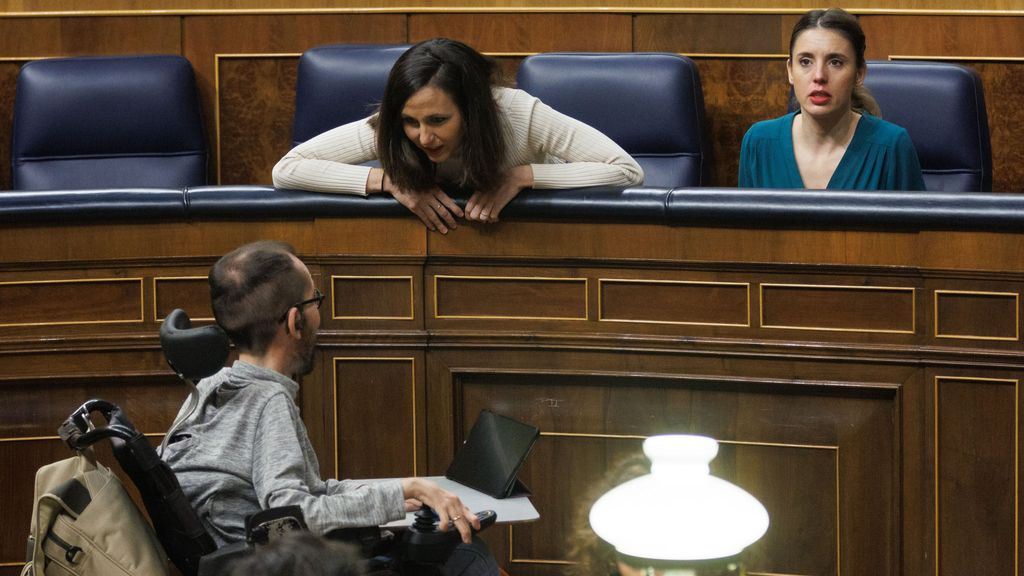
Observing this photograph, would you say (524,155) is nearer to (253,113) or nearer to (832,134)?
(832,134)

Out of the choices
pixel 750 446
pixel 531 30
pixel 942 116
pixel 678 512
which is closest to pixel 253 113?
pixel 531 30

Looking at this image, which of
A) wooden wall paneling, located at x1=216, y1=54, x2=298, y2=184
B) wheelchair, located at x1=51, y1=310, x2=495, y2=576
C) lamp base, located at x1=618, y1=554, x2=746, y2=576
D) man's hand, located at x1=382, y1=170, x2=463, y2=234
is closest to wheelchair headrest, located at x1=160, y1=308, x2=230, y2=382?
wheelchair, located at x1=51, y1=310, x2=495, y2=576

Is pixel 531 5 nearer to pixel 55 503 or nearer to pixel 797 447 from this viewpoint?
pixel 797 447

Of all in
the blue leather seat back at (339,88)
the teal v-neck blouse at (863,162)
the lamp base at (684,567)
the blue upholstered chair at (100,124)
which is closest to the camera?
the lamp base at (684,567)

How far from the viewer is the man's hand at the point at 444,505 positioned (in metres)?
1.61

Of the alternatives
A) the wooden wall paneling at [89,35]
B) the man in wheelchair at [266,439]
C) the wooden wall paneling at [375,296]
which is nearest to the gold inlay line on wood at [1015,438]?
the man in wheelchair at [266,439]

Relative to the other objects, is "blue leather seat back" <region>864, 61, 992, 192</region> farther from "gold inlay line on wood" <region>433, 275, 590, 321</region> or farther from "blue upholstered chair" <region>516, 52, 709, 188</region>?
"gold inlay line on wood" <region>433, 275, 590, 321</region>

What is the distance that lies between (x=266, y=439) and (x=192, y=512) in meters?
0.14

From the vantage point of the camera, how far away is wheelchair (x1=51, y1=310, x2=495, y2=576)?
1509 mm

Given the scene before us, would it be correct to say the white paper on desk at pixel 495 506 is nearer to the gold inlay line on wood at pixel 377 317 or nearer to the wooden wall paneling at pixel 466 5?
the gold inlay line on wood at pixel 377 317

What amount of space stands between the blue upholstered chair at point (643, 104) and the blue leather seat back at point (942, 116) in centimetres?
41

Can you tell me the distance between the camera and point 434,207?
2.32m

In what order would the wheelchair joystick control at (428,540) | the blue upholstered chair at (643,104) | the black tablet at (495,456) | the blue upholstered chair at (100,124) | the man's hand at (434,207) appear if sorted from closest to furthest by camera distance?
1. the wheelchair joystick control at (428,540)
2. the black tablet at (495,456)
3. the man's hand at (434,207)
4. the blue upholstered chair at (643,104)
5. the blue upholstered chair at (100,124)

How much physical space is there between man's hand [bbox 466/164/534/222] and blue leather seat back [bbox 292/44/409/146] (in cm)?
95
